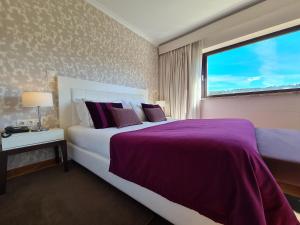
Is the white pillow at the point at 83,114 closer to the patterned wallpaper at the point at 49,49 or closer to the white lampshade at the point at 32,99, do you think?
the patterned wallpaper at the point at 49,49

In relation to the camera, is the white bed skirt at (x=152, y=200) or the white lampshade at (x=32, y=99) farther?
the white lampshade at (x=32, y=99)

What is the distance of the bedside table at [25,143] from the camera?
Result: 1.44m

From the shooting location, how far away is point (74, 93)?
233cm

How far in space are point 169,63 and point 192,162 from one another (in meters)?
3.53

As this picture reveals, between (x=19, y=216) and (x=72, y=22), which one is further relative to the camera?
(x=72, y=22)

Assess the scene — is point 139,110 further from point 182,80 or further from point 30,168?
point 30,168

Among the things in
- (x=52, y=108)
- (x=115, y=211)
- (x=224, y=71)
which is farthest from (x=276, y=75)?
(x=52, y=108)

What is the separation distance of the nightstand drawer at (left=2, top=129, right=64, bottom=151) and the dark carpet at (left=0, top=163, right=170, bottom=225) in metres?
0.44

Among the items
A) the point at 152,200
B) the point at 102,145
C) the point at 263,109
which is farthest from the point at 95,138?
the point at 263,109

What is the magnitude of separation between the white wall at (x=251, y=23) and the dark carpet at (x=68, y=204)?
3.37 meters

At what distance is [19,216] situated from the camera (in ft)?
3.77

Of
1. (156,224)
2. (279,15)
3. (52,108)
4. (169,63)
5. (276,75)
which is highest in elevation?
(279,15)

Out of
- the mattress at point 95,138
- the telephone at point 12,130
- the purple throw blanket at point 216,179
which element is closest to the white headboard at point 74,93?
the mattress at point 95,138

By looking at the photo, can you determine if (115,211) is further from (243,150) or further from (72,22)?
(72,22)
